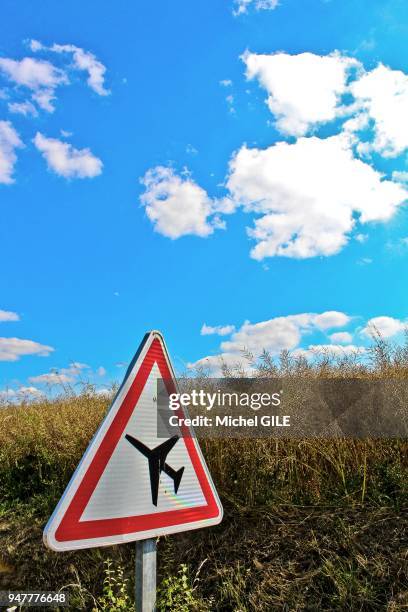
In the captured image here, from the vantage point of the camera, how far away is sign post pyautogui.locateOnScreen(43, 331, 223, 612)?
1.87 metres

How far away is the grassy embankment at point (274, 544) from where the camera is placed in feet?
9.53

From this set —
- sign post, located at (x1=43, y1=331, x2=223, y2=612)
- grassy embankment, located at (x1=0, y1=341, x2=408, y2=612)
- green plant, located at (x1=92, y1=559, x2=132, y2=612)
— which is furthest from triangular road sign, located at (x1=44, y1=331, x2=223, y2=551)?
green plant, located at (x1=92, y1=559, x2=132, y2=612)

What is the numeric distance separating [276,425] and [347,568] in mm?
1229

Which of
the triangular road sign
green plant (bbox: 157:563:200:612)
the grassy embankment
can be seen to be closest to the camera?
the triangular road sign

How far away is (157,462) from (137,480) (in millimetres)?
118

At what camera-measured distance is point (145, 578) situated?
1.92 metres

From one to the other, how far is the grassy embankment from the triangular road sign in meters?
1.02

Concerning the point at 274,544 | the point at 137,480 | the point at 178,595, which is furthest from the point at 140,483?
the point at 274,544

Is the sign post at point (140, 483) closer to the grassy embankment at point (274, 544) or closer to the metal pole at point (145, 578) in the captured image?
the metal pole at point (145, 578)

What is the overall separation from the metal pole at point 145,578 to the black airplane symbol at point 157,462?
0.17 meters

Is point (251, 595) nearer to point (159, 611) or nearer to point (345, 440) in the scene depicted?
point (159, 611)

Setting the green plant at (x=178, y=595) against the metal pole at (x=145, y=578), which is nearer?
the metal pole at (x=145, y=578)

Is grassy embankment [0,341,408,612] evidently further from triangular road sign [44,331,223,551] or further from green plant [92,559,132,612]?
triangular road sign [44,331,223,551]

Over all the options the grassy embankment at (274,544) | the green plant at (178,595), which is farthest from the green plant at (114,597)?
the green plant at (178,595)
